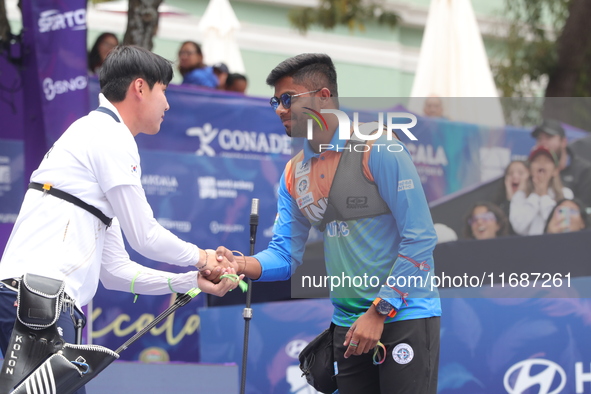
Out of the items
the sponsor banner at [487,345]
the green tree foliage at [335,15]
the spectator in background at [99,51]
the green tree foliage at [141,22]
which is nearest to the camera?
the sponsor banner at [487,345]

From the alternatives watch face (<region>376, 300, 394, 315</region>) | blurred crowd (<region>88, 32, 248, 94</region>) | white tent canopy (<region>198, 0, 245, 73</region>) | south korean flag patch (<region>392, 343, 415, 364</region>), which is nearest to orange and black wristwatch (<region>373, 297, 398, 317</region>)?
watch face (<region>376, 300, 394, 315</region>)

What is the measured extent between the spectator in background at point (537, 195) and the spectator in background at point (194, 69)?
3.08m

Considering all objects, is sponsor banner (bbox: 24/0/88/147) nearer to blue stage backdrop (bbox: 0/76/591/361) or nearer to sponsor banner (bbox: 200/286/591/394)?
blue stage backdrop (bbox: 0/76/591/361)

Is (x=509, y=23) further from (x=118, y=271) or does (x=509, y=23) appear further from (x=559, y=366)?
(x=118, y=271)

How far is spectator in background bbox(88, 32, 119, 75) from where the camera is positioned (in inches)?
313

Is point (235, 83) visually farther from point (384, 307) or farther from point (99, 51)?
point (384, 307)

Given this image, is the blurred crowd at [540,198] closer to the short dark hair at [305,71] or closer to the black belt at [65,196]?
the short dark hair at [305,71]

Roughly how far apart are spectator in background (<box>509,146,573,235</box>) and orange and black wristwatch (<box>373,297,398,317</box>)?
3.39 metres

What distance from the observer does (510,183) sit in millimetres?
7395

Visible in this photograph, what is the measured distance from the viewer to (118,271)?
428 cm

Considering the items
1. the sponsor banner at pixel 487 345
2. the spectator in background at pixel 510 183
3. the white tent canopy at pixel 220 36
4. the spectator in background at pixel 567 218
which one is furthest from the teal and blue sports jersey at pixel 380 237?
the white tent canopy at pixel 220 36

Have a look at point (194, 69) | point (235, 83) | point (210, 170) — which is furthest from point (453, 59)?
point (210, 170)

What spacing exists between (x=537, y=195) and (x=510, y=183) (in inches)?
10.9

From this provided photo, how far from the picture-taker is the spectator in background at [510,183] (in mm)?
7348
